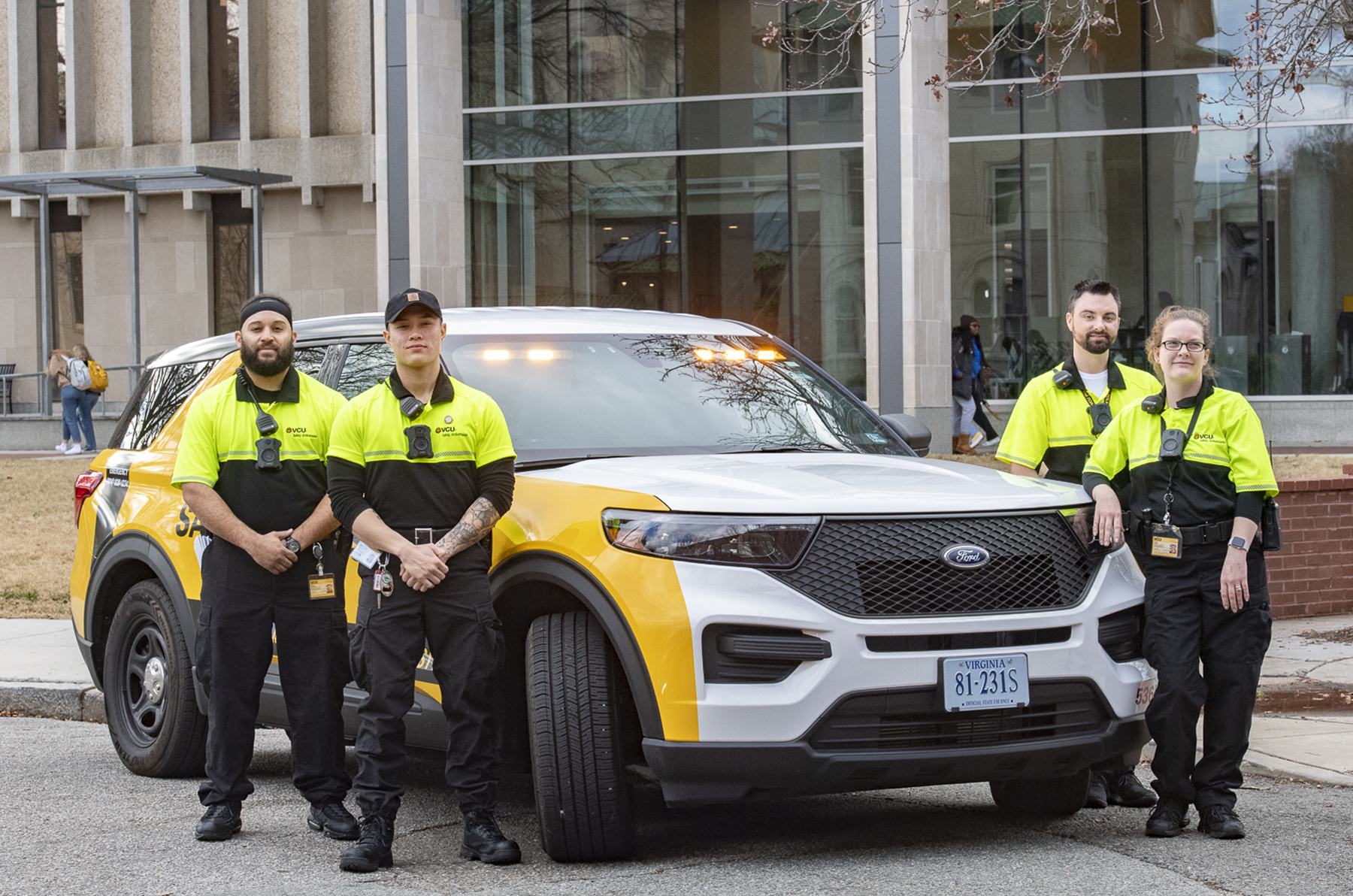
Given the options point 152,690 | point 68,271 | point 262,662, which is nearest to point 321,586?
point 262,662

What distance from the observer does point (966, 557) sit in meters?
4.81

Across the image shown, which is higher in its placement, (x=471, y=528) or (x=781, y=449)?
(x=781, y=449)

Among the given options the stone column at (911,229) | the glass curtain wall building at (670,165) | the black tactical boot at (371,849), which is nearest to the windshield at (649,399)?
the black tactical boot at (371,849)

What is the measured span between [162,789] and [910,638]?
11.7ft

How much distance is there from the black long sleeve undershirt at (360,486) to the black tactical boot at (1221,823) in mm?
2676

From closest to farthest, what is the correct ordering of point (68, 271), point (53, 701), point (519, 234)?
point (53, 701)
point (519, 234)
point (68, 271)

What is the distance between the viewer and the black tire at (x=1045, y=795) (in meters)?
5.69

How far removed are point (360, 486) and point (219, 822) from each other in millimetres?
1412

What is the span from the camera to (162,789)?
6.60 metres

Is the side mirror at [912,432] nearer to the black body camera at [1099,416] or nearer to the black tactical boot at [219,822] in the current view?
the black body camera at [1099,416]

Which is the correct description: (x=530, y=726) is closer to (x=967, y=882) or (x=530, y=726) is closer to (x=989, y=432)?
(x=967, y=882)

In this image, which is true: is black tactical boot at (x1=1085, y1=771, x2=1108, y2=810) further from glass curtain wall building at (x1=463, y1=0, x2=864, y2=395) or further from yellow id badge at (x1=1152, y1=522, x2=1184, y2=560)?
glass curtain wall building at (x1=463, y1=0, x2=864, y2=395)

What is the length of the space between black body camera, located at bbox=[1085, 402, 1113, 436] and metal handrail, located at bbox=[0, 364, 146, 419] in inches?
948

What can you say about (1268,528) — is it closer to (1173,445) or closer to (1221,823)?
(1173,445)
